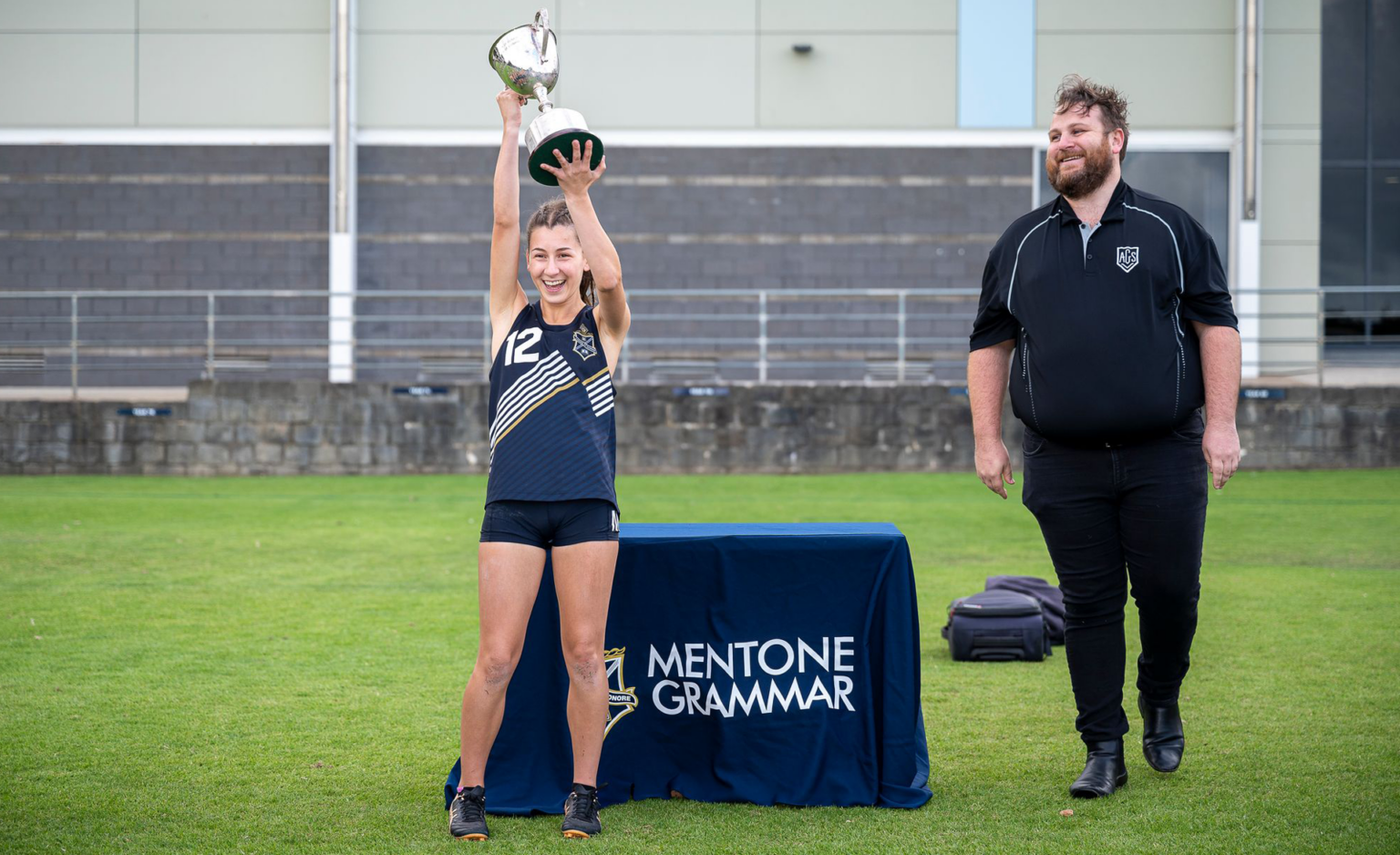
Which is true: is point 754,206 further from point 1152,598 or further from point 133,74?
point 1152,598

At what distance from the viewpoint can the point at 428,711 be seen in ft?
15.6

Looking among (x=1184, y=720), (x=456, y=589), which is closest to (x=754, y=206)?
(x=456, y=589)

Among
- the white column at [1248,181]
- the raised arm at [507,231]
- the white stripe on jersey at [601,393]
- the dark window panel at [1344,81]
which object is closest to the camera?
the raised arm at [507,231]

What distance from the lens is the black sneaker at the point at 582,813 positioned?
3.30m

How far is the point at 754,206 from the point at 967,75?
3923 mm

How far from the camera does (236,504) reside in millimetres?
12305

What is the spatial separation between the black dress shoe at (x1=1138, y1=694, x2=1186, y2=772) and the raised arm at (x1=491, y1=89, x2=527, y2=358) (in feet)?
7.53

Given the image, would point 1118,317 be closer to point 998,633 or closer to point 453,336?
point 998,633

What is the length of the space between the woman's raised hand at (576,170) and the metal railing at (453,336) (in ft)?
52.7

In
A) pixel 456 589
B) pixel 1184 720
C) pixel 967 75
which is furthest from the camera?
pixel 967 75

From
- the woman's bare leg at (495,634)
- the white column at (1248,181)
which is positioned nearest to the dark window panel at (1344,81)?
the white column at (1248,181)

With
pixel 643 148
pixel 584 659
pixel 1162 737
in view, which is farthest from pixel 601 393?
pixel 643 148

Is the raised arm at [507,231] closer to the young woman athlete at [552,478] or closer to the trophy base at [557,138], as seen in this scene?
the young woman athlete at [552,478]

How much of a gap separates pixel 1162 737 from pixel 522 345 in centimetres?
229
